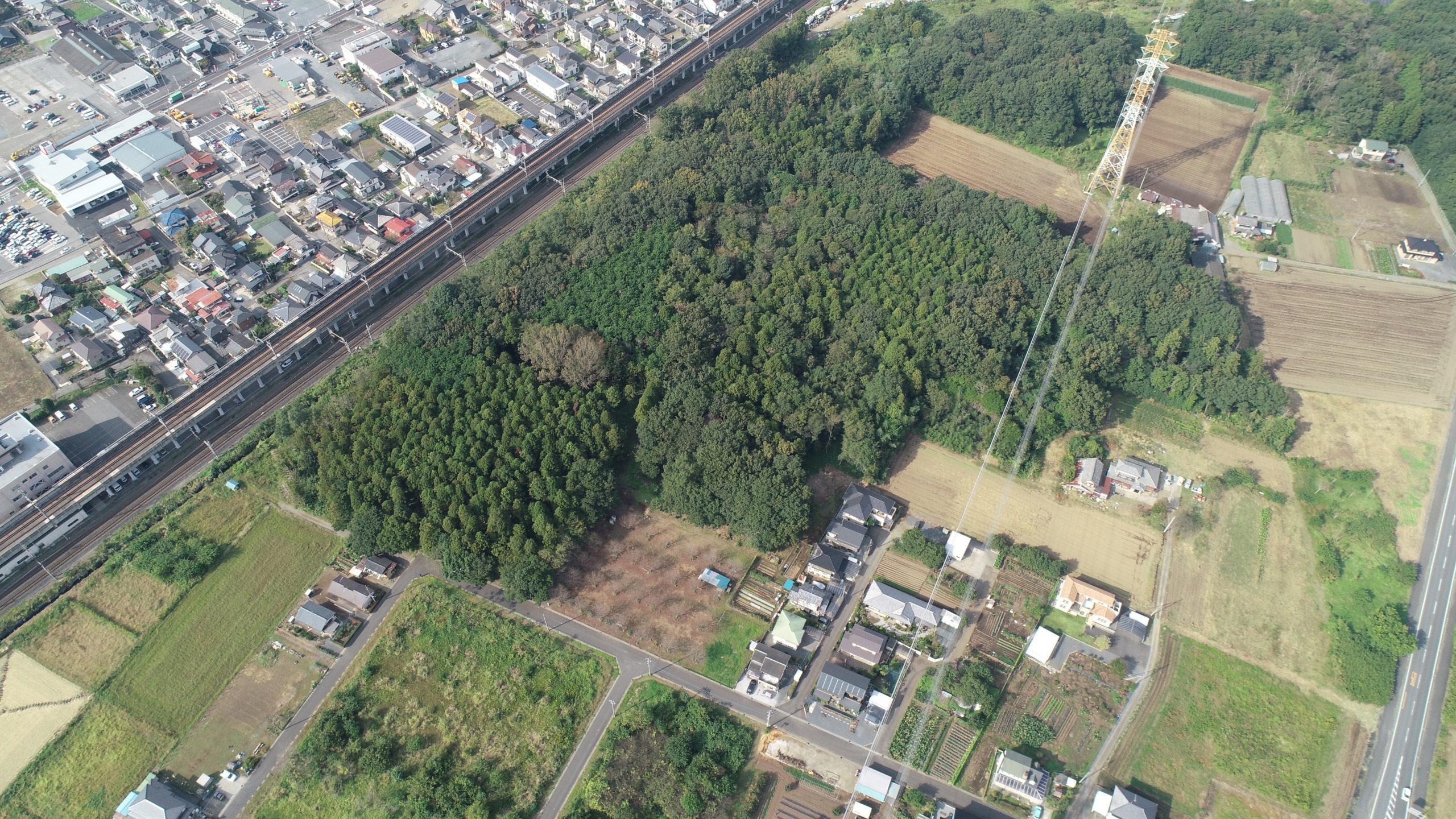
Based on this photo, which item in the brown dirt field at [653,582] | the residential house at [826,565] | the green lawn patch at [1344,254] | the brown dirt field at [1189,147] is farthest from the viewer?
the brown dirt field at [1189,147]

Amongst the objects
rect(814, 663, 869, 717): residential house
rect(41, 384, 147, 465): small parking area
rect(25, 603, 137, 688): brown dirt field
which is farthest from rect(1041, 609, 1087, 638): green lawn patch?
rect(41, 384, 147, 465): small parking area

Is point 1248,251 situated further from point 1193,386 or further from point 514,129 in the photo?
point 514,129

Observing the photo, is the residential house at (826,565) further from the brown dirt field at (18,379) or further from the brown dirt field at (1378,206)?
the brown dirt field at (1378,206)

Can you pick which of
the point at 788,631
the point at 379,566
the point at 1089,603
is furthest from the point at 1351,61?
the point at 379,566

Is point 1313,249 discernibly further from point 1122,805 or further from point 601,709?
point 601,709

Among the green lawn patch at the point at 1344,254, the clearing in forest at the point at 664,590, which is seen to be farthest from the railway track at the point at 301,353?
the green lawn patch at the point at 1344,254
